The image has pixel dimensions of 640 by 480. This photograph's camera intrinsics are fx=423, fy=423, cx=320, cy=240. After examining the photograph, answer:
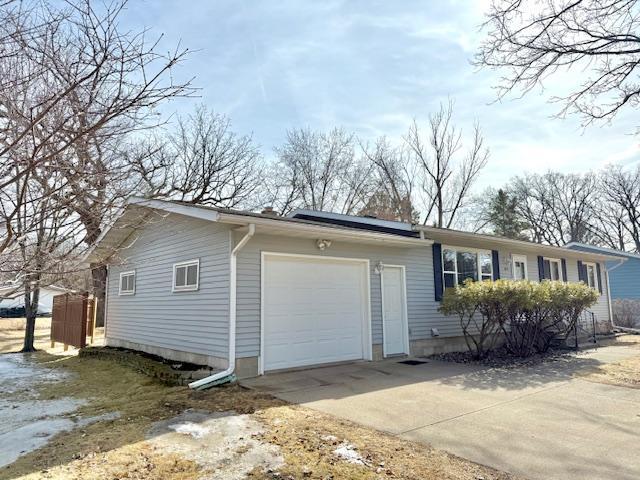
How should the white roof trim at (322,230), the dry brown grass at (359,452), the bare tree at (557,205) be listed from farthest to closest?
the bare tree at (557,205) < the white roof trim at (322,230) < the dry brown grass at (359,452)

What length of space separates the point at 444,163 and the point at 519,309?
55.4ft

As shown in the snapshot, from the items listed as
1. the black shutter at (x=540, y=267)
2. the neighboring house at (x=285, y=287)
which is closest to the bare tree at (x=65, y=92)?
the neighboring house at (x=285, y=287)

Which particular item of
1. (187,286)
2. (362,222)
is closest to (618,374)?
(362,222)

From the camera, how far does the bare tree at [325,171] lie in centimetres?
2652

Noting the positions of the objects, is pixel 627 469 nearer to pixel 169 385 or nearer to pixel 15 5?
pixel 15 5

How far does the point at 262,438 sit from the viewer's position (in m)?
4.28

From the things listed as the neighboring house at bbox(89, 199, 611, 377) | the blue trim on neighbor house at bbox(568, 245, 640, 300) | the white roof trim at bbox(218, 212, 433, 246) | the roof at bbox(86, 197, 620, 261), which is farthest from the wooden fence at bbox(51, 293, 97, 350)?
the blue trim on neighbor house at bbox(568, 245, 640, 300)

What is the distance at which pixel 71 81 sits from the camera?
237 centimetres

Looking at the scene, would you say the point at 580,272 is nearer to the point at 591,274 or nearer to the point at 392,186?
the point at 591,274

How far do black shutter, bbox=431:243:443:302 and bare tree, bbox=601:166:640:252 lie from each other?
30350 millimetres

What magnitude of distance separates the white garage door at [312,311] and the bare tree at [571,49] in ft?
15.6

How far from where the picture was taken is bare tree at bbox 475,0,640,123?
23.9 feet

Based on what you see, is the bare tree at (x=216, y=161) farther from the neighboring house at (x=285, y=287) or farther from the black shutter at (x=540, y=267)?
the black shutter at (x=540, y=267)

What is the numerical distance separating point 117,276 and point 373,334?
753 cm
